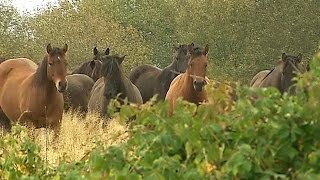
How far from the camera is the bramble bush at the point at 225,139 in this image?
2920 mm

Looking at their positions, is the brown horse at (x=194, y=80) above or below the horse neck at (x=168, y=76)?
above

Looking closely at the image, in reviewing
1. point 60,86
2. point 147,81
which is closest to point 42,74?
point 60,86

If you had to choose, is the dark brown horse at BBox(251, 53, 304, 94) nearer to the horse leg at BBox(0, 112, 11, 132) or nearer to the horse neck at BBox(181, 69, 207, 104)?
the horse neck at BBox(181, 69, 207, 104)

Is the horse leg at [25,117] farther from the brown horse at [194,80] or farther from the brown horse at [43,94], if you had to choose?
the brown horse at [194,80]

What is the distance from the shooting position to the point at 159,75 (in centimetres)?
1784

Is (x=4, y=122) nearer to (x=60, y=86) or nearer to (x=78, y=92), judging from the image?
(x=60, y=86)

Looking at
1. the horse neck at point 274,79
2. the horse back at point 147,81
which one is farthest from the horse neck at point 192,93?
the horse back at point 147,81

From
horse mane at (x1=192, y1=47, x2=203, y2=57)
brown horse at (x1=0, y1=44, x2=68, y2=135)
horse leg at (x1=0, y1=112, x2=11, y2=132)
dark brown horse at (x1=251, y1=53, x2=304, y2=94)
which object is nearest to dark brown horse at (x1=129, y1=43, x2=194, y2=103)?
dark brown horse at (x1=251, y1=53, x2=304, y2=94)

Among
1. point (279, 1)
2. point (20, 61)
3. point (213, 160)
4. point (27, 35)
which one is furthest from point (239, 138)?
point (27, 35)

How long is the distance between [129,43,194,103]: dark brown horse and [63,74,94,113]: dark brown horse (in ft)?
5.11

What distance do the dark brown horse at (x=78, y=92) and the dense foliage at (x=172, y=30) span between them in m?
7.87

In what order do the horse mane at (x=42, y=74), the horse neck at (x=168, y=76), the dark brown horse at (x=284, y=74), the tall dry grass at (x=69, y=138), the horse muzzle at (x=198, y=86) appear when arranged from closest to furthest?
1. the tall dry grass at (x=69, y=138)
2. the horse mane at (x=42, y=74)
3. the horse muzzle at (x=198, y=86)
4. the dark brown horse at (x=284, y=74)
5. the horse neck at (x=168, y=76)

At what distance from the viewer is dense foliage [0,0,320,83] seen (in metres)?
27.7

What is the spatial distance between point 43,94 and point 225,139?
811 centimetres
